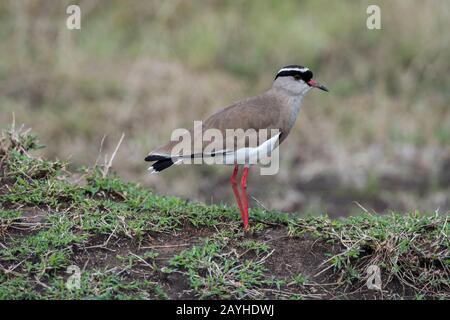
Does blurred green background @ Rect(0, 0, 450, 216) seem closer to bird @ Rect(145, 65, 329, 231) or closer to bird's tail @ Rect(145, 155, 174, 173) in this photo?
bird @ Rect(145, 65, 329, 231)

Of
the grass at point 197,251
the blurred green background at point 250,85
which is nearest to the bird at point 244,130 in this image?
the grass at point 197,251

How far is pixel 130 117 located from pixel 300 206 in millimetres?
2744

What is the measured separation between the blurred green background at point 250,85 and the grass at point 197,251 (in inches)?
118

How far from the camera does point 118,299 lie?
448cm

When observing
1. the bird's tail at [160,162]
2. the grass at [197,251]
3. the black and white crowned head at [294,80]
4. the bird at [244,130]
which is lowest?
the grass at [197,251]

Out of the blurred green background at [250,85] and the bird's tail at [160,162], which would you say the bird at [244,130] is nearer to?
the bird's tail at [160,162]

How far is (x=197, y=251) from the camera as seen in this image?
488cm

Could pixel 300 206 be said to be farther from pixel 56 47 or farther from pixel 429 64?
pixel 56 47

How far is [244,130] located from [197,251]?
1031mm

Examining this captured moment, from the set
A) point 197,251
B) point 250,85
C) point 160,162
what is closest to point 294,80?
point 160,162

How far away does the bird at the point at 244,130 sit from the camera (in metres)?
5.34

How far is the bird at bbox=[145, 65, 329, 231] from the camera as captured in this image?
5.34m

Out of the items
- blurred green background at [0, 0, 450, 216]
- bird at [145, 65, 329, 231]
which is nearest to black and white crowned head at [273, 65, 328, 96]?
bird at [145, 65, 329, 231]

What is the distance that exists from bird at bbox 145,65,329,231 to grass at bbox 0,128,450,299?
12.9 inches
